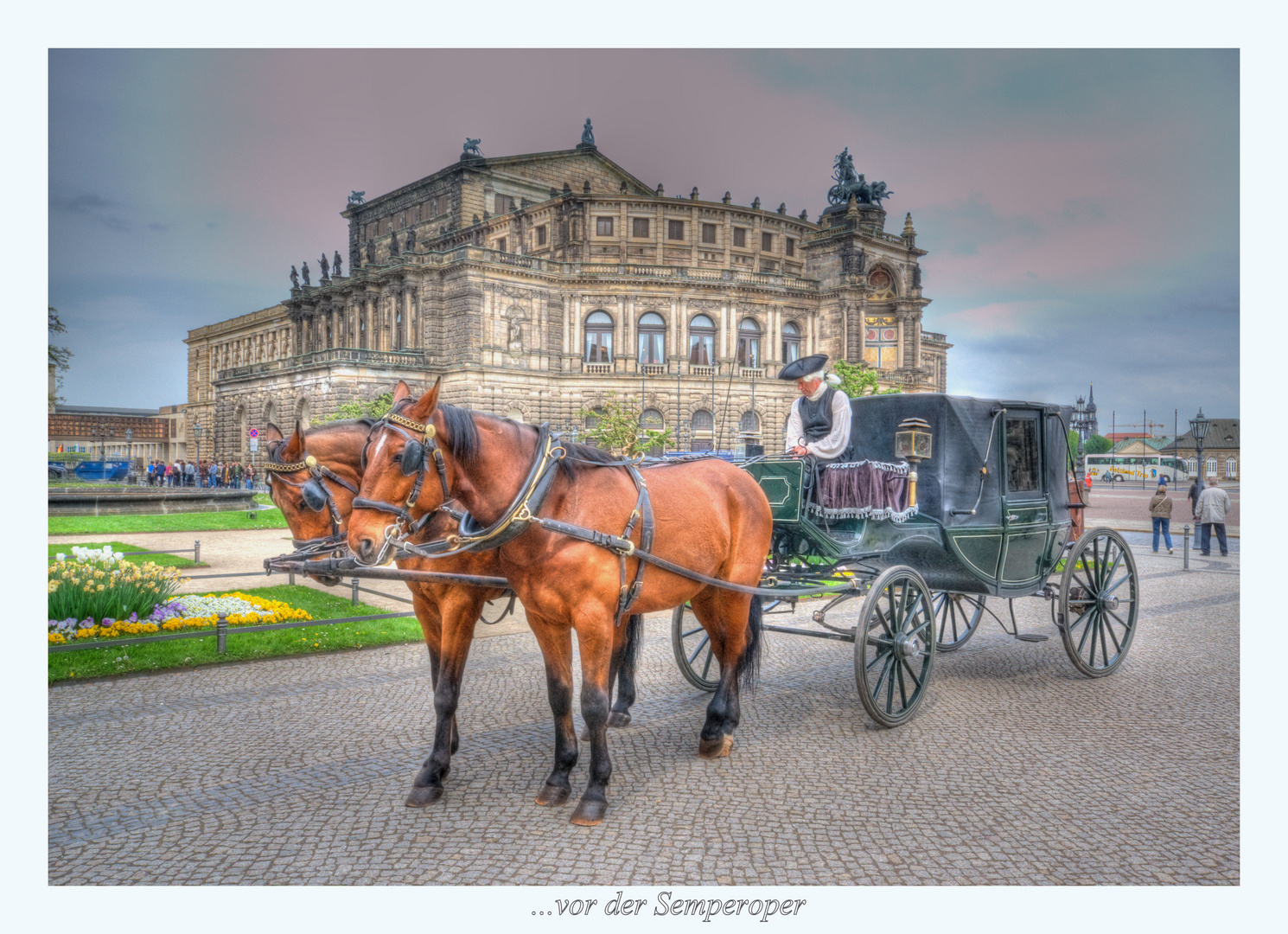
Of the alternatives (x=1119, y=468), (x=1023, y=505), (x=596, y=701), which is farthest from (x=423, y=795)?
(x=1119, y=468)

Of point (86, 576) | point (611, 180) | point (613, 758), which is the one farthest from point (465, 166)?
point (613, 758)

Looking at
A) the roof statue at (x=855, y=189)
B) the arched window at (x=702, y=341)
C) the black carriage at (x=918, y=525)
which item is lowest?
the black carriage at (x=918, y=525)

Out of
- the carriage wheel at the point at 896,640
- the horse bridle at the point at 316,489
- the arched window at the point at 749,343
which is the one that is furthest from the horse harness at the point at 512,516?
the arched window at the point at 749,343

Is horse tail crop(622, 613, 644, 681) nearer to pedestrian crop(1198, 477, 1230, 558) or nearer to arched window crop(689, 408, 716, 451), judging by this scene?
pedestrian crop(1198, 477, 1230, 558)

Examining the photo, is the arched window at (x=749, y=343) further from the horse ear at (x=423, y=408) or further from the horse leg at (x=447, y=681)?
the horse ear at (x=423, y=408)

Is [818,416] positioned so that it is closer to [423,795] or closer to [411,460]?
[411,460]

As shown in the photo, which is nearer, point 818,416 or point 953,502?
point 818,416

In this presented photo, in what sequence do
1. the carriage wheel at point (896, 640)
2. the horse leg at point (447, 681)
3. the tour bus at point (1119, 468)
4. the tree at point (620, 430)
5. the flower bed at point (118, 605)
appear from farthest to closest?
the tour bus at point (1119, 468) → the tree at point (620, 430) → the flower bed at point (118, 605) → the carriage wheel at point (896, 640) → the horse leg at point (447, 681)

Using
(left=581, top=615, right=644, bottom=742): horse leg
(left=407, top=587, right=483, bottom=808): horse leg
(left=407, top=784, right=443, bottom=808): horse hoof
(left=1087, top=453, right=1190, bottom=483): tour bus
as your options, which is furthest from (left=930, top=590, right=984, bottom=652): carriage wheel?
(left=1087, top=453, right=1190, bottom=483): tour bus

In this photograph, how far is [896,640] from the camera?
647 cm

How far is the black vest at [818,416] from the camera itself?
700cm

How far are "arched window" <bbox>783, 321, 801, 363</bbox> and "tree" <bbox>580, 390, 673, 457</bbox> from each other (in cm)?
1225

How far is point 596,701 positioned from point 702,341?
53456 mm

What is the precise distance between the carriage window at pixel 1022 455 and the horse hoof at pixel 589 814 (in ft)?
16.2
